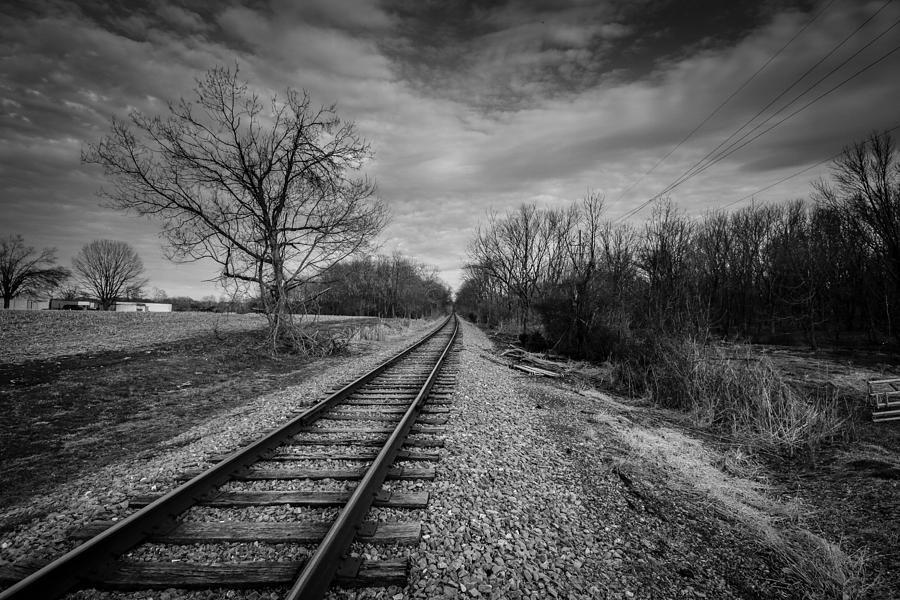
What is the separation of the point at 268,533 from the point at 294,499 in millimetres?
526

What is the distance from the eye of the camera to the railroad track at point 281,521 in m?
2.37

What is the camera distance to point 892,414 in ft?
26.4

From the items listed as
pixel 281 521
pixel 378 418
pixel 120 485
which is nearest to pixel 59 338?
pixel 120 485

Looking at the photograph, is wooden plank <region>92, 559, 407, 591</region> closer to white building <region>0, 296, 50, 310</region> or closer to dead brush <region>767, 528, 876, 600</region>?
dead brush <region>767, 528, 876, 600</region>

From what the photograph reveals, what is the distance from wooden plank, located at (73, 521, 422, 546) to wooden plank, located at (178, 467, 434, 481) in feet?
2.72

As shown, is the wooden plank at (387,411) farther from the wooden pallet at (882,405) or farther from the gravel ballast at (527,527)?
the wooden pallet at (882,405)

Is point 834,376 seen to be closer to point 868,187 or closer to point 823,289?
point 868,187

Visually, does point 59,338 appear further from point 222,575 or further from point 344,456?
point 222,575

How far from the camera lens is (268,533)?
2883 mm

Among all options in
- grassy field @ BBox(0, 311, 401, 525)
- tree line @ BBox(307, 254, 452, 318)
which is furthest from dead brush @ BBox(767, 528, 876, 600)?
tree line @ BBox(307, 254, 452, 318)

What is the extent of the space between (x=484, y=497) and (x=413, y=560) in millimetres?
1149

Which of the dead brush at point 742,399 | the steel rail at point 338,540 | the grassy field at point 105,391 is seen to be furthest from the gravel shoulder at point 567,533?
the grassy field at point 105,391

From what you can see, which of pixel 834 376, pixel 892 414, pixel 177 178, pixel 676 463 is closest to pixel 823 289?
pixel 834 376

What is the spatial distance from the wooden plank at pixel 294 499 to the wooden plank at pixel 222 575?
2.64ft
